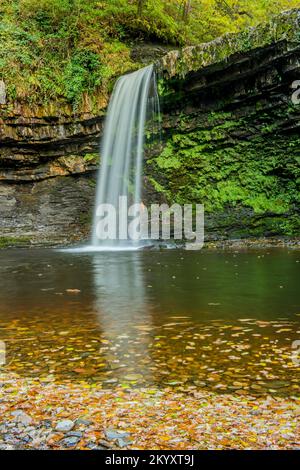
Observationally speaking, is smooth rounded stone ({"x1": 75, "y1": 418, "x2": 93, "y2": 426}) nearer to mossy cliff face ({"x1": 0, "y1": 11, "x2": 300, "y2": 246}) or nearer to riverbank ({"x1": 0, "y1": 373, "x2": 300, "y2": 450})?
riverbank ({"x1": 0, "y1": 373, "x2": 300, "y2": 450})

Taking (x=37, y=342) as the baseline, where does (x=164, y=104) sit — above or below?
above

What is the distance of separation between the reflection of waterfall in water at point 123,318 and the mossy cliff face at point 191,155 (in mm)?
6666

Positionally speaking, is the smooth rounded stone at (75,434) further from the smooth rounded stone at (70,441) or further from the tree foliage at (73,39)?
the tree foliage at (73,39)

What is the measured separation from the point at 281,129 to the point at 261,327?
38.7ft

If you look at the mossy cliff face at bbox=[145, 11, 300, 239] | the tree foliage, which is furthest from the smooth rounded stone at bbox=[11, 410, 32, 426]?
the tree foliage

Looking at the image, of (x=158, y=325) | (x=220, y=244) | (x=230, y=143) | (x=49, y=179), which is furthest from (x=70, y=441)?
(x=49, y=179)

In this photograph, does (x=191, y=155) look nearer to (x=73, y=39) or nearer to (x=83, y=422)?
(x=73, y=39)

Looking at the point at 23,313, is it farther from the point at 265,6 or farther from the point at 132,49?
the point at 265,6

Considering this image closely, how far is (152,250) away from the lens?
15.4 metres

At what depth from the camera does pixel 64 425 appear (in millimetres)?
2982

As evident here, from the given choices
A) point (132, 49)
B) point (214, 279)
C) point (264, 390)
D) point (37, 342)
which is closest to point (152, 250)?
point (214, 279)

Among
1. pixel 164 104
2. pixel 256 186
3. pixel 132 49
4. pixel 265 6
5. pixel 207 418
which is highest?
pixel 265 6

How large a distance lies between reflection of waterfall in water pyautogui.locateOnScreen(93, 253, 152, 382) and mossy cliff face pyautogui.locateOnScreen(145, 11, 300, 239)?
6504 millimetres

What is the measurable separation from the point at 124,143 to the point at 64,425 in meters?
14.9
